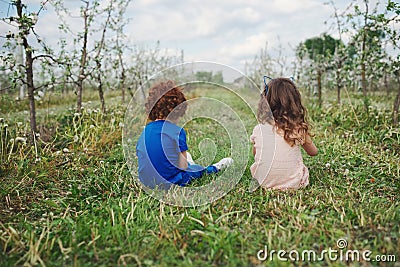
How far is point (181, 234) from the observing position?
2352 mm

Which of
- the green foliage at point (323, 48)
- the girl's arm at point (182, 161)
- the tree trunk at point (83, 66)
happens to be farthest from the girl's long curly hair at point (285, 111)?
the green foliage at point (323, 48)

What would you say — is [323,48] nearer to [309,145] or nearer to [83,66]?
[83,66]

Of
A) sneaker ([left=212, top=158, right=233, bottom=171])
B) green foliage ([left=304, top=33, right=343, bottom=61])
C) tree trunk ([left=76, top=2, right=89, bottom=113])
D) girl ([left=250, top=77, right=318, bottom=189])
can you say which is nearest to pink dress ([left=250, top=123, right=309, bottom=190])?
girl ([left=250, top=77, right=318, bottom=189])

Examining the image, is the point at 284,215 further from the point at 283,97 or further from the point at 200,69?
the point at 200,69

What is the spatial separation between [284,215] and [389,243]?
0.67 m

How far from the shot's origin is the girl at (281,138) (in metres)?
3.10

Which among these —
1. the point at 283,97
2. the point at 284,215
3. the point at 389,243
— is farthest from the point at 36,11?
the point at 389,243

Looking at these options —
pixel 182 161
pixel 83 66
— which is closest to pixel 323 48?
pixel 83 66

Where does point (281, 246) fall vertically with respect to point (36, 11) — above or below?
below

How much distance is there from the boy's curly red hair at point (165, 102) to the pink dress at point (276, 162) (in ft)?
2.43

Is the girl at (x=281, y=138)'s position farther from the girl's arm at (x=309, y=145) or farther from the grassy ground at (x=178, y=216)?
the grassy ground at (x=178, y=216)

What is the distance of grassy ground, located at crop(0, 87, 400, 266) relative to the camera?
6.99ft

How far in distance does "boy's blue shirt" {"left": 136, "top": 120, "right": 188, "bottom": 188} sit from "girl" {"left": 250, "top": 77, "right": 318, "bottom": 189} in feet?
2.29

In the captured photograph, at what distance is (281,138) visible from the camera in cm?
313
